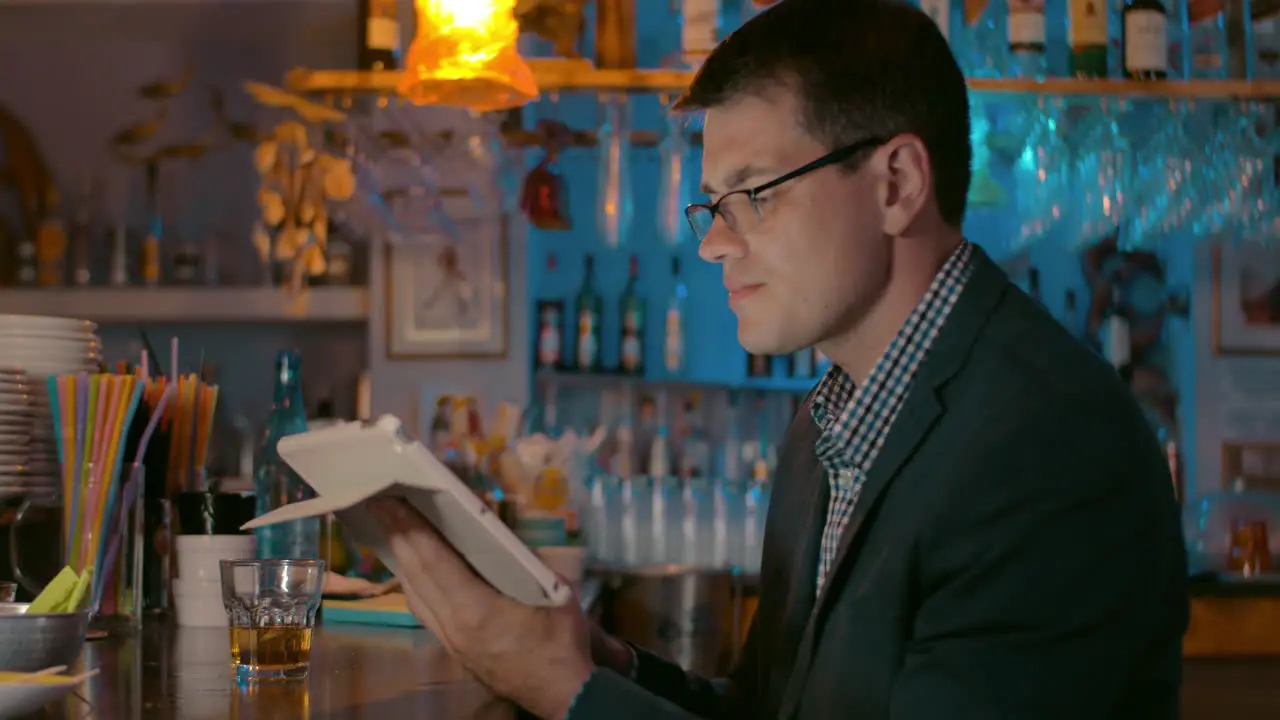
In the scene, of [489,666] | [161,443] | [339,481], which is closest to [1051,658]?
[489,666]

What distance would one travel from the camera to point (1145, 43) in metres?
3.54

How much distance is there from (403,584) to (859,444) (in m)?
0.52

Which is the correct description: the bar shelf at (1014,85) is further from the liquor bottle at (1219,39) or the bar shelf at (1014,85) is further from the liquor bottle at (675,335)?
the liquor bottle at (675,335)

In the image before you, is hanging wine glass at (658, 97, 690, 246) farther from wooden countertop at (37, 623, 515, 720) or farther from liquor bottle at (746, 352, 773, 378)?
wooden countertop at (37, 623, 515, 720)

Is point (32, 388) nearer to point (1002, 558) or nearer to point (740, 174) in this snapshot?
point (740, 174)

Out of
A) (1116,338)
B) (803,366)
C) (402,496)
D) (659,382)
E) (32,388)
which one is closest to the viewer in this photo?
(402,496)

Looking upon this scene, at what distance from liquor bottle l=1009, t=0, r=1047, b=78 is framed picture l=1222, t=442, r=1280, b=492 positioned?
6.89 ft

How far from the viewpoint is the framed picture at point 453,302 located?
16.4ft

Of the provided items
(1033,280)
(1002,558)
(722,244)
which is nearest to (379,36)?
(722,244)

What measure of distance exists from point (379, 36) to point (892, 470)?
8.53ft

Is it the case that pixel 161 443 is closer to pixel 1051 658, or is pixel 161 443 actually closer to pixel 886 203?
pixel 886 203

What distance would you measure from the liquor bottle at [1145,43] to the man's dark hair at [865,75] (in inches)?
84.4

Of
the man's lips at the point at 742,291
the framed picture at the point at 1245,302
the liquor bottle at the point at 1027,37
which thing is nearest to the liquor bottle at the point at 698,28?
the liquor bottle at the point at 1027,37

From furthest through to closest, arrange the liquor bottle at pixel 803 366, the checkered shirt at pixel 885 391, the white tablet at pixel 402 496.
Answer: the liquor bottle at pixel 803 366, the checkered shirt at pixel 885 391, the white tablet at pixel 402 496
